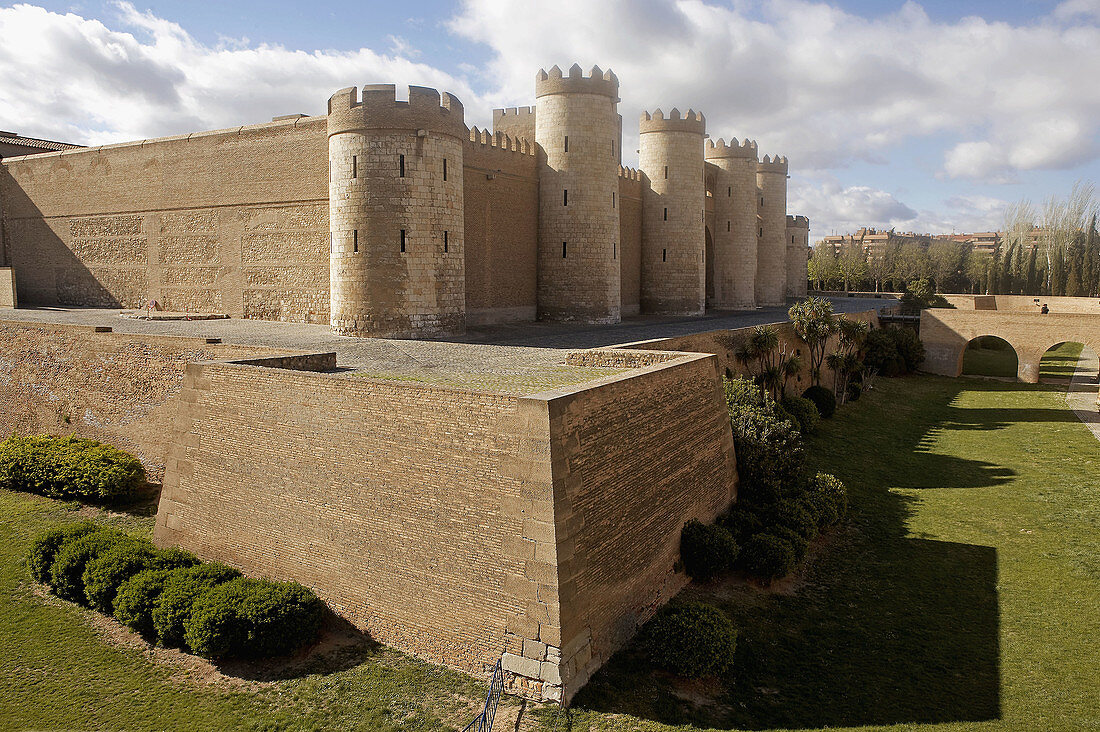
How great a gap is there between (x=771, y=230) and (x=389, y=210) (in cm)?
2730

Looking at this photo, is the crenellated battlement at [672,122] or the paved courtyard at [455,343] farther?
the crenellated battlement at [672,122]

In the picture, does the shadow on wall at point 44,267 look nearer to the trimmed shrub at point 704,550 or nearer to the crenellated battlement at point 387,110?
the crenellated battlement at point 387,110

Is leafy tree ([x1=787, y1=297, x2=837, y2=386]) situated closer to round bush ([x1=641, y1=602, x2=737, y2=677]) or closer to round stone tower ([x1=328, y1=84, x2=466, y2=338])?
round stone tower ([x1=328, y1=84, x2=466, y2=338])

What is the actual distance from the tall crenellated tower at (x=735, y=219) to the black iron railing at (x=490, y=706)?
29.2 meters

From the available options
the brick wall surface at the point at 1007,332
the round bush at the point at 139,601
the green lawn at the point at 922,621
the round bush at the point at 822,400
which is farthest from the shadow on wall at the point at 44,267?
the brick wall surface at the point at 1007,332

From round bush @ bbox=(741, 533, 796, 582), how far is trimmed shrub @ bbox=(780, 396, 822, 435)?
9.83 m

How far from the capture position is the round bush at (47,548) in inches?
476

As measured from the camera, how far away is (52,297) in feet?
95.6

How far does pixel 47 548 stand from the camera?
12.1 meters

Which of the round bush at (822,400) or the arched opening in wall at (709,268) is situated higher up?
the arched opening in wall at (709,268)

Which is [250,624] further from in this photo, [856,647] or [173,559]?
[856,647]

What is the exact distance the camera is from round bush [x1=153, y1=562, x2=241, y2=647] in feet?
33.2

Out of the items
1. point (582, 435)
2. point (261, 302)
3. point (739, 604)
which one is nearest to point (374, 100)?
point (261, 302)

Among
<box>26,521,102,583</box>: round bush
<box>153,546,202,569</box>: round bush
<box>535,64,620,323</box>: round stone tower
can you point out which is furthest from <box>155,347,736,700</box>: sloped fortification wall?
<box>535,64,620,323</box>: round stone tower
